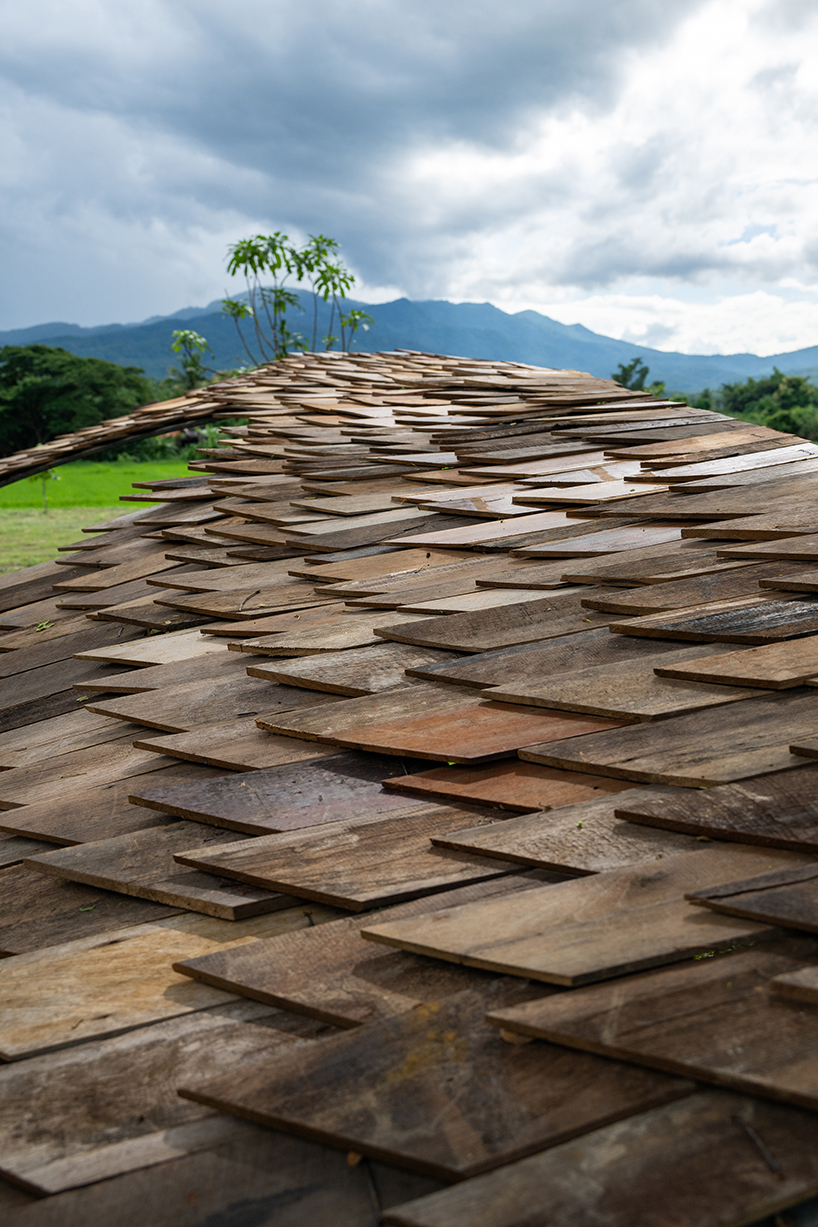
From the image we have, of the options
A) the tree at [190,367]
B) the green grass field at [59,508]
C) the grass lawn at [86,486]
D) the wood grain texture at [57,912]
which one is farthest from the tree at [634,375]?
the wood grain texture at [57,912]

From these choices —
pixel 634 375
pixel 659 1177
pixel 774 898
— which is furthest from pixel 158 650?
pixel 634 375

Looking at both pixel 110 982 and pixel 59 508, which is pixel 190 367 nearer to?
pixel 59 508

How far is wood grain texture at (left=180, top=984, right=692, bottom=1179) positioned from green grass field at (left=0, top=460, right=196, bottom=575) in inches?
193

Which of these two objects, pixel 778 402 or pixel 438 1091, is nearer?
pixel 438 1091

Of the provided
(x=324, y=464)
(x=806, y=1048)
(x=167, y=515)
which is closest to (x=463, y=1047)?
(x=806, y=1048)

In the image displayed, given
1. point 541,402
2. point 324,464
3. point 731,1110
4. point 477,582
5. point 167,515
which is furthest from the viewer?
point 541,402

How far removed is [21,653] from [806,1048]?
296cm

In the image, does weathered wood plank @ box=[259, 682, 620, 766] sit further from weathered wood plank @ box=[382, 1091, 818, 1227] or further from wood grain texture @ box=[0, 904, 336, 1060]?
weathered wood plank @ box=[382, 1091, 818, 1227]

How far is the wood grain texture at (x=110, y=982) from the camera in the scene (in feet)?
3.79

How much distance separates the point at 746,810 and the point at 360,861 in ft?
2.00

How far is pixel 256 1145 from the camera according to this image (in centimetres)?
92

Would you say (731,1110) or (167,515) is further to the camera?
(167,515)

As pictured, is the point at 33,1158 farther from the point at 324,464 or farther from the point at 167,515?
the point at 167,515

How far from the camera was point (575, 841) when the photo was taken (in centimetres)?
126
